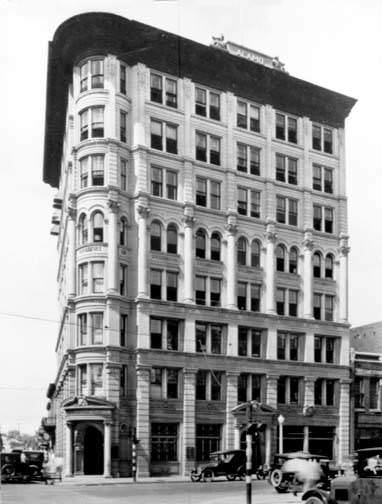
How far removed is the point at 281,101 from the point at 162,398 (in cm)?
2614

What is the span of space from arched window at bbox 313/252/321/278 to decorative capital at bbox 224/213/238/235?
28.7 ft

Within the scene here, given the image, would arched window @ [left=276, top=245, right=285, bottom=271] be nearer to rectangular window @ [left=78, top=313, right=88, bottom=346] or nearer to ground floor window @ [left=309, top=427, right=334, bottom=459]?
ground floor window @ [left=309, top=427, right=334, bottom=459]

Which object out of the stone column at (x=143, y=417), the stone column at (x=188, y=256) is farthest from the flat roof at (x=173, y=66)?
the stone column at (x=143, y=417)

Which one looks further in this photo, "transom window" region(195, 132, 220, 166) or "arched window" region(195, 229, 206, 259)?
"transom window" region(195, 132, 220, 166)

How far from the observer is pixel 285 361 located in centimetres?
5822

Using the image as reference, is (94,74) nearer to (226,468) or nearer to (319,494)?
(226,468)

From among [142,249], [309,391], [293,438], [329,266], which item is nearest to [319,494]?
[142,249]

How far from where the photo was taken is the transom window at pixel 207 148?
185 ft

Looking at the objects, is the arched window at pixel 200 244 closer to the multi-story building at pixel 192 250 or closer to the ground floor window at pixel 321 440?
the multi-story building at pixel 192 250

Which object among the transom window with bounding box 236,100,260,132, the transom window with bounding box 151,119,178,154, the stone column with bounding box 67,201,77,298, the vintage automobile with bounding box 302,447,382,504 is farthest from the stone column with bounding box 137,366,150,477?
the vintage automobile with bounding box 302,447,382,504

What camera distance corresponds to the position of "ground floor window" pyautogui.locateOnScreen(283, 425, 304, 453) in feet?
189

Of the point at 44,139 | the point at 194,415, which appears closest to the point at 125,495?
the point at 194,415

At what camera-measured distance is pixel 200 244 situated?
2200 inches

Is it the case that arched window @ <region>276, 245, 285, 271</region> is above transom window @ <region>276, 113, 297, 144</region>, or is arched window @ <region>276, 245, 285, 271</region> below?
below
